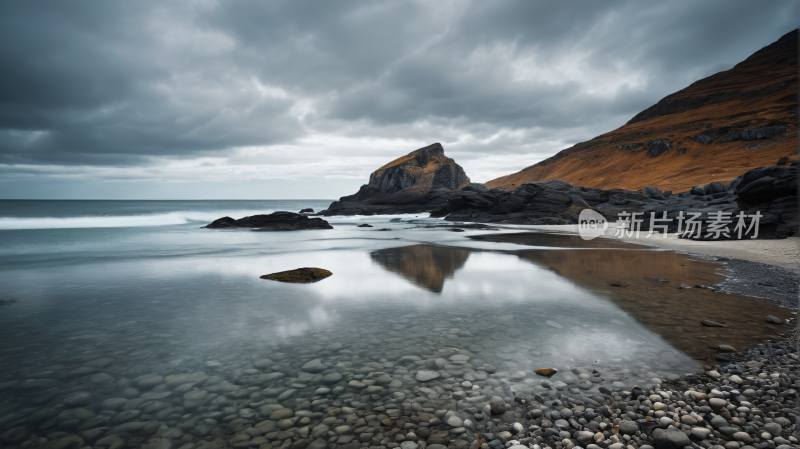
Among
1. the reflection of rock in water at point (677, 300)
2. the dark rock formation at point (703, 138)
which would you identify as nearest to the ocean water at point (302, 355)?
the reflection of rock in water at point (677, 300)

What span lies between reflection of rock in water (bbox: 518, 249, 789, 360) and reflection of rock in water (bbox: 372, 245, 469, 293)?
3.87m

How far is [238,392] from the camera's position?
5211mm

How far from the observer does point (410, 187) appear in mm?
92938

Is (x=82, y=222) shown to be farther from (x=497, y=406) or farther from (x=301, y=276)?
(x=497, y=406)

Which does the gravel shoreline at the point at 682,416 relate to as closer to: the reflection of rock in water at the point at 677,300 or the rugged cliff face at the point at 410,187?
the reflection of rock in water at the point at 677,300

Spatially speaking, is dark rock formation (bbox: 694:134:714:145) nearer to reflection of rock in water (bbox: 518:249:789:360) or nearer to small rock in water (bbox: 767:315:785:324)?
reflection of rock in water (bbox: 518:249:789:360)

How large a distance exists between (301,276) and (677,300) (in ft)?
35.7

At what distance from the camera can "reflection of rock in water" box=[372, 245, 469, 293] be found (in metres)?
12.9

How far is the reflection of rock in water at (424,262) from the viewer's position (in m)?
12.9

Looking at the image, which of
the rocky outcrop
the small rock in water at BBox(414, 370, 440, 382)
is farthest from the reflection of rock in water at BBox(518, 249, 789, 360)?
the rocky outcrop

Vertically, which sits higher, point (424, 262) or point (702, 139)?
point (702, 139)

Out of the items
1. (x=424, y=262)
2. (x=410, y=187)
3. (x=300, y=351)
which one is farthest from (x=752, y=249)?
(x=410, y=187)

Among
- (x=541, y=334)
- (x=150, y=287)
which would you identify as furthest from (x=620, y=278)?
(x=150, y=287)

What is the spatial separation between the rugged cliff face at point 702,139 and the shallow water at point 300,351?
198ft
